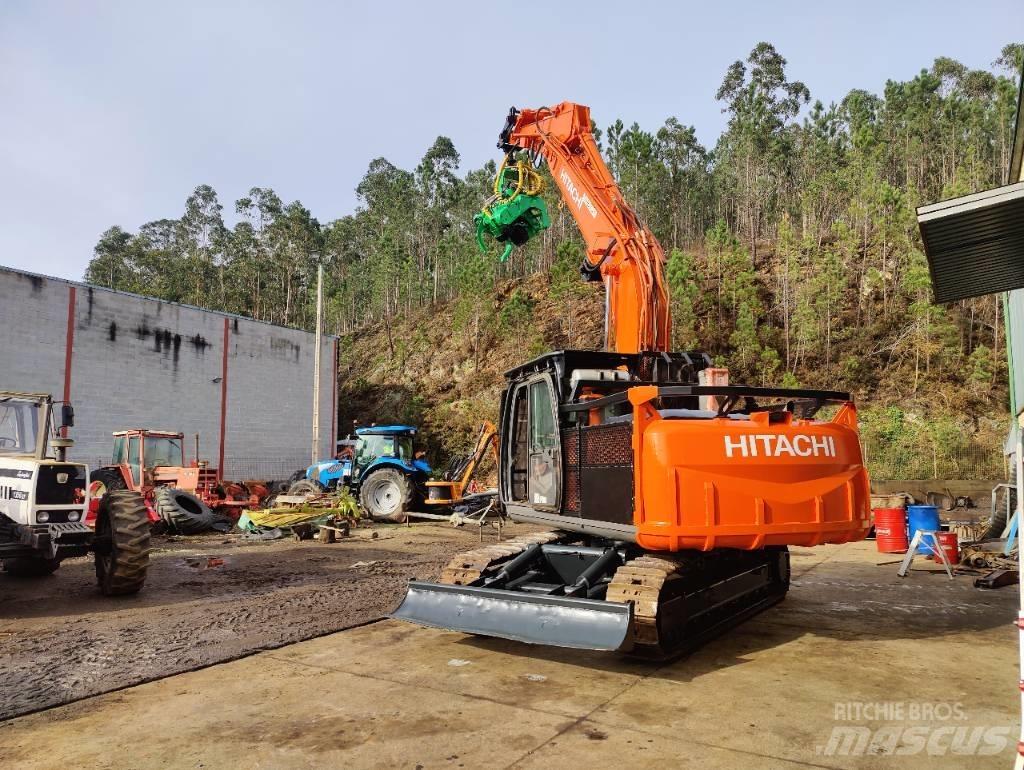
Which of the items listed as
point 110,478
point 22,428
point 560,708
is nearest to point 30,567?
point 22,428

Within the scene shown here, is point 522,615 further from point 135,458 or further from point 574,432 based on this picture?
point 135,458

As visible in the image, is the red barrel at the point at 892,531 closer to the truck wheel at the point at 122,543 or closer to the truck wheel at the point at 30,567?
the truck wheel at the point at 122,543

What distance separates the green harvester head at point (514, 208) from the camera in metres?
9.22

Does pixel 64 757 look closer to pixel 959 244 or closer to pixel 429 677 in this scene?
pixel 429 677

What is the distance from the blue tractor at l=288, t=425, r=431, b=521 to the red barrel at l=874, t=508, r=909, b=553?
33.0 ft

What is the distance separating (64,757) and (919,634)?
6.46 m

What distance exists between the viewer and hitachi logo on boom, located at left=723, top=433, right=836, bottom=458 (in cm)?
489

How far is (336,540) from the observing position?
13062 mm

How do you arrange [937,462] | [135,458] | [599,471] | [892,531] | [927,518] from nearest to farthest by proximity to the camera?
[599,471] → [927,518] → [892,531] → [135,458] → [937,462]

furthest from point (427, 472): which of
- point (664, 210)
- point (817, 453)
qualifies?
point (664, 210)

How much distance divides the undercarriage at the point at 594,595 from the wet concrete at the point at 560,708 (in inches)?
11.6

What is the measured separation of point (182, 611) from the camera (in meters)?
7.14

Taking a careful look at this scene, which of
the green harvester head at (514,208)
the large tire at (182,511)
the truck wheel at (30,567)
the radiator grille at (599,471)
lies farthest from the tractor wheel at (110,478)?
the radiator grille at (599,471)

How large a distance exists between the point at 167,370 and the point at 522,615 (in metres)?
22.2
